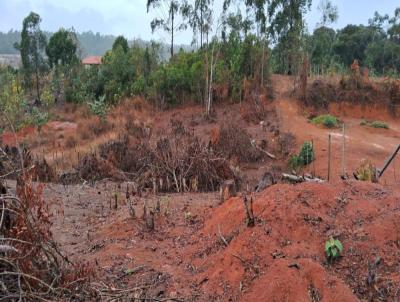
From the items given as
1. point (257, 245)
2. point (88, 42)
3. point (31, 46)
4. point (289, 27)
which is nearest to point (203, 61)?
point (289, 27)

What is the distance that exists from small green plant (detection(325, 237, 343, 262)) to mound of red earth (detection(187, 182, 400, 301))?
0.05 metres

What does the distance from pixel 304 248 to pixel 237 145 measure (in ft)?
29.0

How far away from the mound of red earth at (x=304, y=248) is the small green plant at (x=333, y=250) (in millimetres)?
51

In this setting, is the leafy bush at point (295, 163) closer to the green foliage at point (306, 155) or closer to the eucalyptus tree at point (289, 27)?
the green foliage at point (306, 155)

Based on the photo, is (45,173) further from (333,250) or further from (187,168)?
(333,250)

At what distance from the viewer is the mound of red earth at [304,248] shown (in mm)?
3752

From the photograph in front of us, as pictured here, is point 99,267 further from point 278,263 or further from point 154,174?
point 154,174

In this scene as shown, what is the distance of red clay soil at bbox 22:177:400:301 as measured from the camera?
379 cm

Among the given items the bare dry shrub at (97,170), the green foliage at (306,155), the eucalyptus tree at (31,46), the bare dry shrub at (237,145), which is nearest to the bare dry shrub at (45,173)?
the bare dry shrub at (97,170)

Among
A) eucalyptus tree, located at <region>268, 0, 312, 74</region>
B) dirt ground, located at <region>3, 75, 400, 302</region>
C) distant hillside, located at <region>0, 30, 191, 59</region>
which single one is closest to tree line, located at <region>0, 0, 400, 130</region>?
eucalyptus tree, located at <region>268, 0, 312, 74</region>

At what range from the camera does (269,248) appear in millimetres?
4219

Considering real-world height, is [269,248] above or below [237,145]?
above

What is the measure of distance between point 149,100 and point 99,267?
51.2 ft

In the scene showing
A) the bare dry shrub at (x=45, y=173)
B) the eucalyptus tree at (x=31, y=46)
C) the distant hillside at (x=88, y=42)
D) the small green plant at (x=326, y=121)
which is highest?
the distant hillside at (x=88, y=42)
